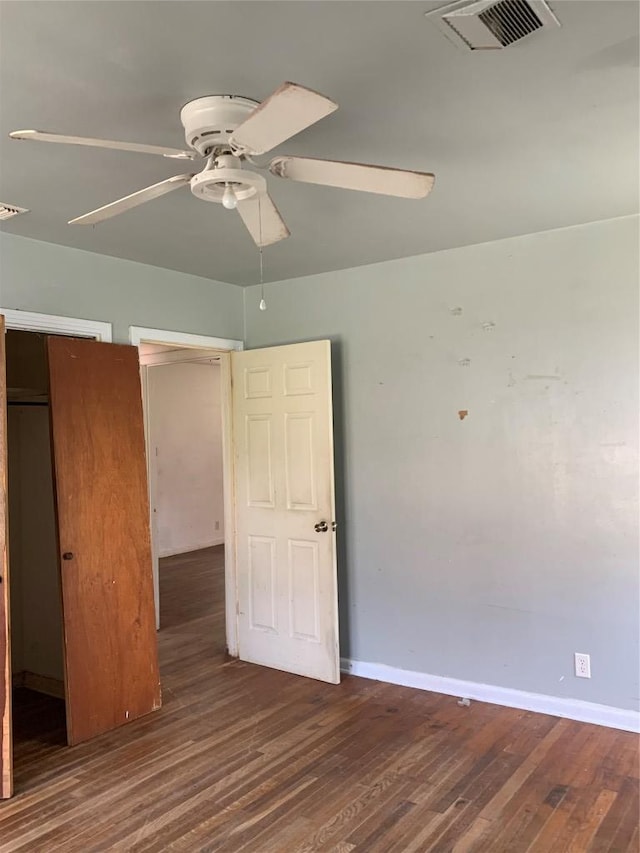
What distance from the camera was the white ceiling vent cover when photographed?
1586 millimetres

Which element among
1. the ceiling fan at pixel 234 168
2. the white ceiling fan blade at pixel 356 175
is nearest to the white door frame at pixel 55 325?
the ceiling fan at pixel 234 168

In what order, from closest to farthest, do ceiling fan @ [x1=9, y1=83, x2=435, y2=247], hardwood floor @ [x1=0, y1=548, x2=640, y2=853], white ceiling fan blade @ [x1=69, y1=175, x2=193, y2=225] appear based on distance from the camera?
ceiling fan @ [x1=9, y1=83, x2=435, y2=247] → white ceiling fan blade @ [x1=69, y1=175, x2=193, y2=225] → hardwood floor @ [x1=0, y1=548, x2=640, y2=853]

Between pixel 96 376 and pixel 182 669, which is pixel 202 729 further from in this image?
pixel 96 376

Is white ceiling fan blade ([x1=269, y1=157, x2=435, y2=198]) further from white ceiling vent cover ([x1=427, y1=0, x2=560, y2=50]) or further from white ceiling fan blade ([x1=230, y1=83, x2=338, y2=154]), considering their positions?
Result: white ceiling vent cover ([x1=427, y1=0, x2=560, y2=50])

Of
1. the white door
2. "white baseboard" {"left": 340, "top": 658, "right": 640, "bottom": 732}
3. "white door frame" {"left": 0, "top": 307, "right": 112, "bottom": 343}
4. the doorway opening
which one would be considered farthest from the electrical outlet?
the doorway opening

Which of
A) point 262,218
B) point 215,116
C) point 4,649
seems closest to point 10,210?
point 262,218

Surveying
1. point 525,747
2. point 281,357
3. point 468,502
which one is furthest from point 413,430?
point 525,747

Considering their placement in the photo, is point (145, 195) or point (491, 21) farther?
point (145, 195)

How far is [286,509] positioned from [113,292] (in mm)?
1724

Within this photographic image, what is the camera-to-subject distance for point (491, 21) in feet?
5.41

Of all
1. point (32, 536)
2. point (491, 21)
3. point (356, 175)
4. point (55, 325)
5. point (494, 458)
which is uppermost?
point (491, 21)

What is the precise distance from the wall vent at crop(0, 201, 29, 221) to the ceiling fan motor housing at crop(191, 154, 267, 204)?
4.32ft

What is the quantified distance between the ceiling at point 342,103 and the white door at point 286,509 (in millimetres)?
1188

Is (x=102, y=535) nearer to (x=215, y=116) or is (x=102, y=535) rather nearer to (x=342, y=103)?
(x=215, y=116)
